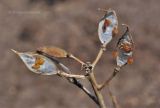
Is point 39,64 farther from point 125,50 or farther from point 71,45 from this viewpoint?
point 71,45

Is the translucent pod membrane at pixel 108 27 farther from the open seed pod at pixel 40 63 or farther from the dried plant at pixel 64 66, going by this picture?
the open seed pod at pixel 40 63

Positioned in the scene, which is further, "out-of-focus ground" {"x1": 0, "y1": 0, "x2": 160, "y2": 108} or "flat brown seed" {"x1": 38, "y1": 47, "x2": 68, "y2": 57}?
"out-of-focus ground" {"x1": 0, "y1": 0, "x2": 160, "y2": 108}

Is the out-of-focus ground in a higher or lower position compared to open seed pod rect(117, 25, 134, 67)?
lower

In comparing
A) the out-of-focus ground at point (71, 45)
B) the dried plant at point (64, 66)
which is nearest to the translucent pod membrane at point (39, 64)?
the dried plant at point (64, 66)

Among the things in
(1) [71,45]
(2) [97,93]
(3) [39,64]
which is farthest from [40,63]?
(1) [71,45]

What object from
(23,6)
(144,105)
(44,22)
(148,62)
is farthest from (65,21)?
(144,105)

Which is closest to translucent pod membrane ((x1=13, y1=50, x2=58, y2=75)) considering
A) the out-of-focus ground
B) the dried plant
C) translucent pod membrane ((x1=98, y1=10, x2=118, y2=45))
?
the dried plant

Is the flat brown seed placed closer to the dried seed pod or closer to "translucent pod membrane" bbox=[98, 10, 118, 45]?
the dried seed pod
